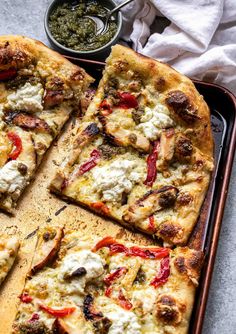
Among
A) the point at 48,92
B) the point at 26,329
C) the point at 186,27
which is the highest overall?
the point at 186,27

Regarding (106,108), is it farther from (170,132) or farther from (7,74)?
(7,74)

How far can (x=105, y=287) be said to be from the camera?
615 centimetres

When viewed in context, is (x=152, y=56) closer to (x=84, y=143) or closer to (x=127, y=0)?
(x=127, y=0)

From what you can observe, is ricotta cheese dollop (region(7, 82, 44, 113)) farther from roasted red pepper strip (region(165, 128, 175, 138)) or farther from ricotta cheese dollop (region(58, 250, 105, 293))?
ricotta cheese dollop (region(58, 250, 105, 293))

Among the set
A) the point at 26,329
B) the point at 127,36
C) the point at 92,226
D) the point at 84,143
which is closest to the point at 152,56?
the point at 127,36

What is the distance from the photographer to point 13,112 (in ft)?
22.5

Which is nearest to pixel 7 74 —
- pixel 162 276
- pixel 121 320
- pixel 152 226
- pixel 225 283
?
pixel 152 226

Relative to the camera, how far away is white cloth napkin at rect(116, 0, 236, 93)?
7285mm

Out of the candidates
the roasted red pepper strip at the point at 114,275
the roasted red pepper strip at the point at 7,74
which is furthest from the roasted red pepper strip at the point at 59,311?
the roasted red pepper strip at the point at 7,74

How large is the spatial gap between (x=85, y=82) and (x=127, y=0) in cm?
112

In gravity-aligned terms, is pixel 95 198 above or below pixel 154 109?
below

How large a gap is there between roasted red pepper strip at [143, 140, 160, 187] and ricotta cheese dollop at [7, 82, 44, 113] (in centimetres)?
118

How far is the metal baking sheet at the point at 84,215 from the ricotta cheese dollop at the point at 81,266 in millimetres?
463

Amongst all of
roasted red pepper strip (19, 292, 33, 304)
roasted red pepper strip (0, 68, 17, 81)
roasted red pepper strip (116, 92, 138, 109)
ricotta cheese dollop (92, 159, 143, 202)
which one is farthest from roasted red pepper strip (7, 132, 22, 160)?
roasted red pepper strip (19, 292, 33, 304)
